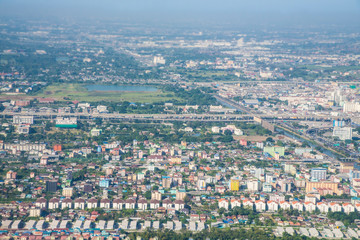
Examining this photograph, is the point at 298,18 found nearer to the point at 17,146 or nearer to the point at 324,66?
the point at 324,66

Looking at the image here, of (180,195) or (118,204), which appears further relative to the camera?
(180,195)

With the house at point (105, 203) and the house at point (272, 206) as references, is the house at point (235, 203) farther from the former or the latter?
the house at point (105, 203)

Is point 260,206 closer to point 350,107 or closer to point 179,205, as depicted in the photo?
point 179,205

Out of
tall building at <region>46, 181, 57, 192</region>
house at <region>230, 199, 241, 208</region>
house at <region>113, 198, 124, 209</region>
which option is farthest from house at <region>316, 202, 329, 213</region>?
tall building at <region>46, 181, 57, 192</region>

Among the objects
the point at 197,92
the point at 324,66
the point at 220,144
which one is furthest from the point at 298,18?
the point at 220,144

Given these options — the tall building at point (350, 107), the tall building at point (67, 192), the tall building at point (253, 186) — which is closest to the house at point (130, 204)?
the tall building at point (67, 192)

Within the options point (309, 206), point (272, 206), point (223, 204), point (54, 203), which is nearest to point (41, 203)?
point (54, 203)

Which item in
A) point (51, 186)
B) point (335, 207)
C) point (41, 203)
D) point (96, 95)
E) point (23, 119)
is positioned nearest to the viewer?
point (41, 203)
